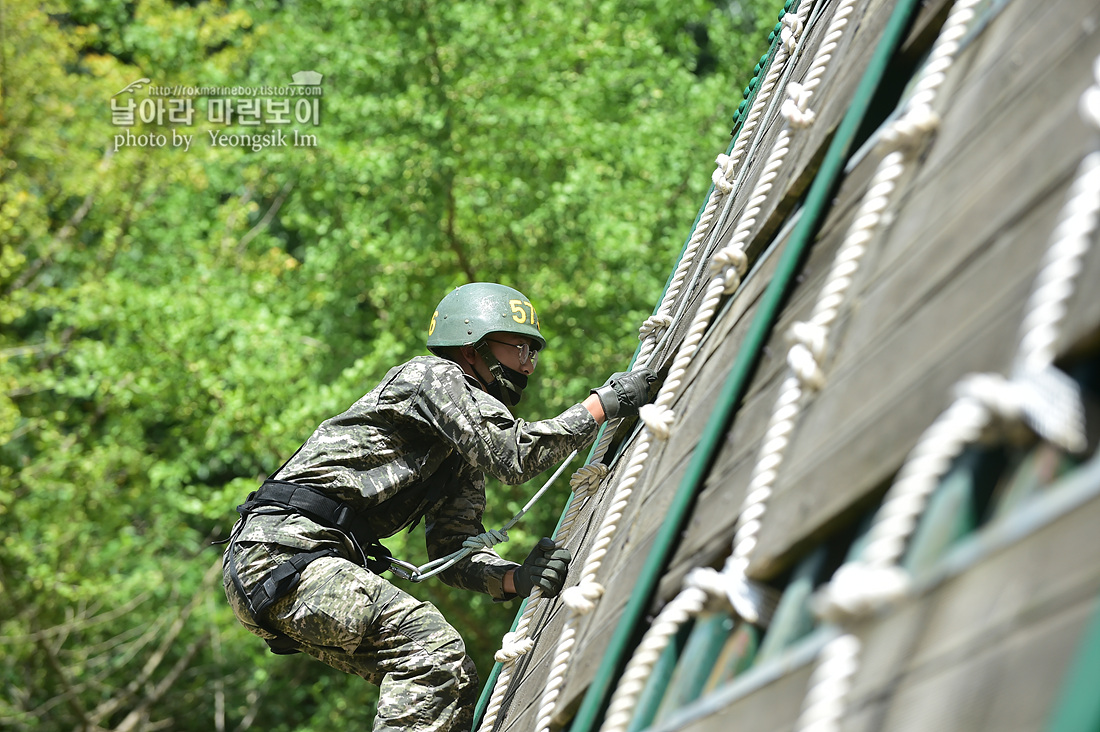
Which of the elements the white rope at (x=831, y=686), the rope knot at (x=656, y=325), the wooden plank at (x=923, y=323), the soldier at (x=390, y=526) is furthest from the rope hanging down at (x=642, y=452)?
the white rope at (x=831, y=686)

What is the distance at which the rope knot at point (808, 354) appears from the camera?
165 centimetres

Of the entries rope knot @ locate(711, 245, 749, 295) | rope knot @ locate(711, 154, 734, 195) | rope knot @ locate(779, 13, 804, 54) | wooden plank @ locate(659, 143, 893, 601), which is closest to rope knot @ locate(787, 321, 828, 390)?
wooden plank @ locate(659, 143, 893, 601)

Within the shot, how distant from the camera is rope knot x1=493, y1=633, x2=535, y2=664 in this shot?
3.50 metres

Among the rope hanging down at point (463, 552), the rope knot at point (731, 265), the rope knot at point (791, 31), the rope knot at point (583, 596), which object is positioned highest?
the rope knot at point (791, 31)

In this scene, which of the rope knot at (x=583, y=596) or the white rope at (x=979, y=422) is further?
the rope knot at (x=583, y=596)

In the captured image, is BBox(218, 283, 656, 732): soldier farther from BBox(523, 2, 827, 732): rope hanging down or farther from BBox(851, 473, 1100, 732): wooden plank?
BBox(851, 473, 1100, 732): wooden plank

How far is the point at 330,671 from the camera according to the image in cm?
1412

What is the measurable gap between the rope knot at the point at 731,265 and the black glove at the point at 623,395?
68 cm

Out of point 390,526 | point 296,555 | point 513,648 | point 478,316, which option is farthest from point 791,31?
point 296,555

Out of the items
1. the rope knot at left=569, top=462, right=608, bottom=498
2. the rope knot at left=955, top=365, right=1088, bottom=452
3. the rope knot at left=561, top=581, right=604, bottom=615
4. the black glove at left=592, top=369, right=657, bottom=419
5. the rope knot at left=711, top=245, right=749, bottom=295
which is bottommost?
the rope knot at left=561, top=581, right=604, bottom=615

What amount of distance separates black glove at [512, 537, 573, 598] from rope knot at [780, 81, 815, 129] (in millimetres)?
1449

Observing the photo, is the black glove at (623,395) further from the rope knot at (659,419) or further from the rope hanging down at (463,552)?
the rope knot at (659,419)

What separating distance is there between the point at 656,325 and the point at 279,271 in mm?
11437

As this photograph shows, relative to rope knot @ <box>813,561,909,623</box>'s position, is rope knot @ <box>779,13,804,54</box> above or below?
above
